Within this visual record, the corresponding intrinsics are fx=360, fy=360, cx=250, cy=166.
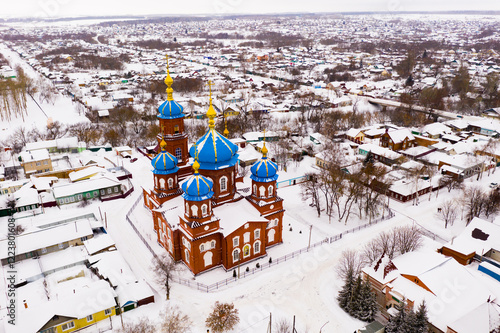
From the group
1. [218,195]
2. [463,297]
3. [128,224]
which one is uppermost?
[218,195]

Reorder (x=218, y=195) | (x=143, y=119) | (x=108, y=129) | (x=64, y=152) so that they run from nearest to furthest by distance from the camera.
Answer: (x=218, y=195) < (x=64, y=152) < (x=108, y=129) < (x=143, y=119)

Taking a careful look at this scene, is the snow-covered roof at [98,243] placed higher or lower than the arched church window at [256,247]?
lower

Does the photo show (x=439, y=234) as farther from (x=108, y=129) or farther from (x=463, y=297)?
(x=108, y=129)

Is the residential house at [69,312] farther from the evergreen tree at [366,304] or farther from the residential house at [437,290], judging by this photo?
the residential house at [437,290]

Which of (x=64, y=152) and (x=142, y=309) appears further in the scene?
(x=64, y=152)

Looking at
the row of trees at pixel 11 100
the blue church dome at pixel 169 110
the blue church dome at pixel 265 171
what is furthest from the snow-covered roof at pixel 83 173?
the row of trees at pixel 11 100

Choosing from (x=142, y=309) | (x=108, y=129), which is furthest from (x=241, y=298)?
(x=108, y=129)
